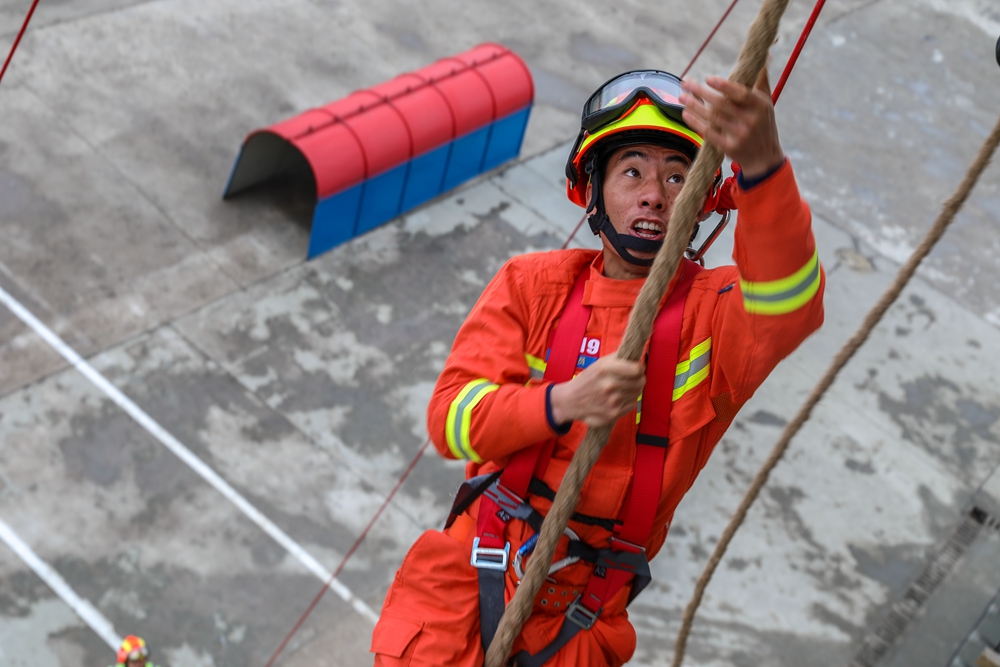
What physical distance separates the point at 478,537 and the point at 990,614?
4.74m

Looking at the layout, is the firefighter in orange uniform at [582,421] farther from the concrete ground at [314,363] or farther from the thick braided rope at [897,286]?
the concrete ground at [314,363]

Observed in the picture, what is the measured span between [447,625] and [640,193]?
1188mm

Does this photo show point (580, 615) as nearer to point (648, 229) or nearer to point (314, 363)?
point (648, 229)

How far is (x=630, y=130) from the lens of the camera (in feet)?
8.23

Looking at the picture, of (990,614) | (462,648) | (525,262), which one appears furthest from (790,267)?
(990,614)

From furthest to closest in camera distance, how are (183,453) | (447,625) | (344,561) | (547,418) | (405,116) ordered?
1. (405,116)
2. (183,453)
3. (344,561)
4. (447,625)
5. (547,418)

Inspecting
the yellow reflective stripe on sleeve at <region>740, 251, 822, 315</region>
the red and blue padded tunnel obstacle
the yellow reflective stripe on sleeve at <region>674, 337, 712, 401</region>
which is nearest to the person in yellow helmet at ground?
the yellow reflective stripe on sleeve at <region>674, 337, 712, 401</region>

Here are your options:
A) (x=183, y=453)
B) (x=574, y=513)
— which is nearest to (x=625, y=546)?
(x=574, y=513)

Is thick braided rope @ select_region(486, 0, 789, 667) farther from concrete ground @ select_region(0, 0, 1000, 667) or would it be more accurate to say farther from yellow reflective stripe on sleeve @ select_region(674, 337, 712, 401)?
concrete ground @ select_region(0, 0, 1000, 667)

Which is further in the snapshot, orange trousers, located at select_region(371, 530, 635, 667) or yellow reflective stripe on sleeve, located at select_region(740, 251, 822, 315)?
orange trousers, located at select_region(371, 530, 635, 667)

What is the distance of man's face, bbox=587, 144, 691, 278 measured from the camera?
97.1 inches

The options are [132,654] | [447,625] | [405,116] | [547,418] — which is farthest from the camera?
[405,116]

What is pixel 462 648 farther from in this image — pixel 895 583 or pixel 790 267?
pixel 895 583

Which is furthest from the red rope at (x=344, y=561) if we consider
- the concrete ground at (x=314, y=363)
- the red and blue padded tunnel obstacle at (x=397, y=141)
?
the red and blue padded tunnel obstacle at (x=397, y=141)
